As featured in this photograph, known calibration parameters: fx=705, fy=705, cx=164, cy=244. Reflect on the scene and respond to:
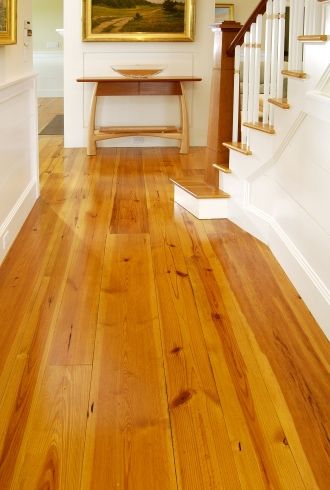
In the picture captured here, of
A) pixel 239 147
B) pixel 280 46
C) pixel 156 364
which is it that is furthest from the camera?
pixel 239 147

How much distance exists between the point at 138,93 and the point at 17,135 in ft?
10.3

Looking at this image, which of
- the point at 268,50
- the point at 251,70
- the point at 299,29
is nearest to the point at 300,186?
the point at 299,29

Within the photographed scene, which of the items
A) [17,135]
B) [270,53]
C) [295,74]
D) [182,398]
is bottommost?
[182,398]

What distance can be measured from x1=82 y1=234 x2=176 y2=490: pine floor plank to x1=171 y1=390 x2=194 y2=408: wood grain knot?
0.13ft

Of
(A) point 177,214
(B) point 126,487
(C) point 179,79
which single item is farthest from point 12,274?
(C) point 179,79

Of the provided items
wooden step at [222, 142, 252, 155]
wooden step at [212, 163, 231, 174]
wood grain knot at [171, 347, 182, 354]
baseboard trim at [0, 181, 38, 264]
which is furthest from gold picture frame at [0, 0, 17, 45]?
wood grain knot at [171, 347, 182, 354]

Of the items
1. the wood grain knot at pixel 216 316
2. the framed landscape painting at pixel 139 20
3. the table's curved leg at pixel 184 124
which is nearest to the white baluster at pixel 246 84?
→ the wood grain knot at pixel 216 316

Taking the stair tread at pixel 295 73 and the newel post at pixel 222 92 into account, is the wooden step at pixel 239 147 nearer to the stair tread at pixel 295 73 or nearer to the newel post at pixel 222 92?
the newel post at pixel 222 92

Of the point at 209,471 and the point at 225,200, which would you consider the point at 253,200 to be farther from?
the point at 209,471

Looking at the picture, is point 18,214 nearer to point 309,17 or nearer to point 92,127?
point 309,17

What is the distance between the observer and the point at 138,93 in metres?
7.30

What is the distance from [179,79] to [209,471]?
577 centimetres

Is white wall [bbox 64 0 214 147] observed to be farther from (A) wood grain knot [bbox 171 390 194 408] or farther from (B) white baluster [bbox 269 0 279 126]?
(A) wood grain knot [bbox 171 390 194 408]

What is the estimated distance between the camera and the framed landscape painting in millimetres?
7309
